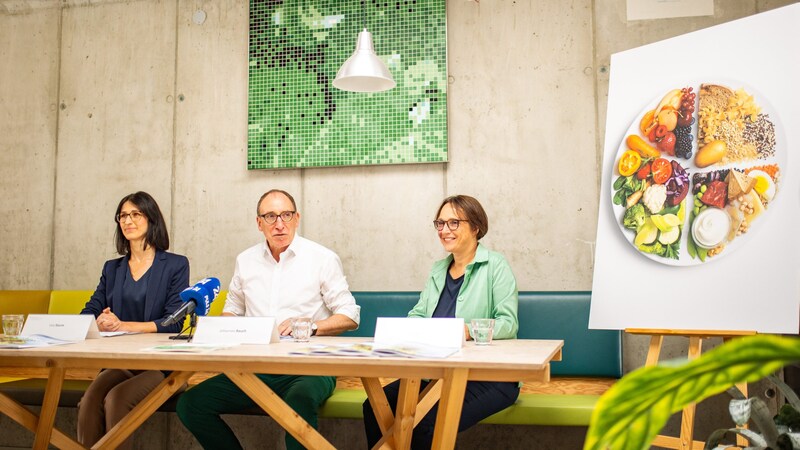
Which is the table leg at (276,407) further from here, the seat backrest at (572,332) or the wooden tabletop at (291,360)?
the seat backrest at (572,332)

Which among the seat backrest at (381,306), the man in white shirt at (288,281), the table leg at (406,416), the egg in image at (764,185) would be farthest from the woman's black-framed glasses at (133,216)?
the egg in image at (764,185)

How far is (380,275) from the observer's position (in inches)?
165

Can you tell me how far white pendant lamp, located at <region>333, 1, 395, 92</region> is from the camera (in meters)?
3.27

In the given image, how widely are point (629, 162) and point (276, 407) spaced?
178cm

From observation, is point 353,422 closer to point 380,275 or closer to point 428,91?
point 380,275

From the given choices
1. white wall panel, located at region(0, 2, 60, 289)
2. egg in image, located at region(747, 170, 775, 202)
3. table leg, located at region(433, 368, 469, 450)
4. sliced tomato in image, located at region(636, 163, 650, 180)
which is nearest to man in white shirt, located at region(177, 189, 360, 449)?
table leg, located at region(433, 368, 469, 450)

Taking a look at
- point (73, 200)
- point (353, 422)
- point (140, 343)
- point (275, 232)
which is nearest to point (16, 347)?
point (140, 343)

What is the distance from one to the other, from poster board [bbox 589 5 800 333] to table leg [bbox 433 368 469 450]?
120cm

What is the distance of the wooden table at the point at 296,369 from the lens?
6.15 ft

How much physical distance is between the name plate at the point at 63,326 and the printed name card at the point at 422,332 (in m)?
1.09

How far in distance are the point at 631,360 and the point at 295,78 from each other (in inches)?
99.8

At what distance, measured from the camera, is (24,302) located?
429 centimetres

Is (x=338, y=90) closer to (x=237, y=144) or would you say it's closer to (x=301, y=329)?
(x=237, y=144)

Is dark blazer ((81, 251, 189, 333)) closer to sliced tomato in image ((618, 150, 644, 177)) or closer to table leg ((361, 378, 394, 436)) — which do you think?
table leg ((361, 378, 394, 436))
